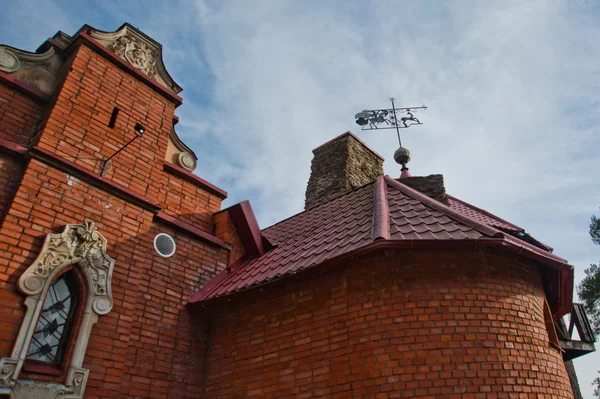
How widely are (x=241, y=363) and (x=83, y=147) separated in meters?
3.76

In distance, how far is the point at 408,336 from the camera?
5023mm

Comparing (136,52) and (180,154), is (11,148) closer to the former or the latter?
→ (180,154)

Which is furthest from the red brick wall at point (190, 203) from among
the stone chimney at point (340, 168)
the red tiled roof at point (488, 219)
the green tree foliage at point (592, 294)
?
the green tree foliage at point (592, 294)

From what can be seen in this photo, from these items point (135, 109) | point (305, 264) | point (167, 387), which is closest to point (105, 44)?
point (135, 109)

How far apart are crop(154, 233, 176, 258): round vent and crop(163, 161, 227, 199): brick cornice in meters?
1.22

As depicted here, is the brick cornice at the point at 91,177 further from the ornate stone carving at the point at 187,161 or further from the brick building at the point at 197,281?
the ornate stone carving at the point at 187,161

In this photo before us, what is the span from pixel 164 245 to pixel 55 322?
1958 millimetres

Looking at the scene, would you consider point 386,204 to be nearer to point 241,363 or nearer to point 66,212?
point 241,363

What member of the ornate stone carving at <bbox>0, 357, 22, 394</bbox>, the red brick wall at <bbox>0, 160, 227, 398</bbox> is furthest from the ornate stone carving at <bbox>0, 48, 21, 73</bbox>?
the ornate stone carving at <bbox>0, 357, 22, 394</bbox>

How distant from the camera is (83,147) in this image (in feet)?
21.1

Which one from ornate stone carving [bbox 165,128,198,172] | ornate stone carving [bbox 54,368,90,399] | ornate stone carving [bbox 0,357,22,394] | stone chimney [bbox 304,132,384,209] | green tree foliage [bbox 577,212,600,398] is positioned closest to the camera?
ornate stone carving [bbox 0,357,22,394]

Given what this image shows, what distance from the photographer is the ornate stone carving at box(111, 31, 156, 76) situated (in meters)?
7.74

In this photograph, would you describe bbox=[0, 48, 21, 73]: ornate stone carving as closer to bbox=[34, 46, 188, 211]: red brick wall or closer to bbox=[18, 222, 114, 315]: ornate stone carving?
bbox=[34, 46, 188, 211]: red brick wall

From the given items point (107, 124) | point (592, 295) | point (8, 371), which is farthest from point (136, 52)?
point (592, 295)
